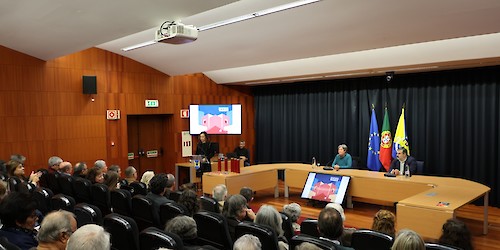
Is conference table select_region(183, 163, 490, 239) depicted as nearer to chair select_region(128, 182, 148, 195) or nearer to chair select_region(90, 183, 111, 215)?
chair select_region(128, 182, 148, 195)

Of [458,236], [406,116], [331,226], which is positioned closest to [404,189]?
[406,116]

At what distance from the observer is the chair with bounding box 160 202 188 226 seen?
12.4ft

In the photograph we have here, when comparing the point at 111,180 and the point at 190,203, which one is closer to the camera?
the point at 190,203

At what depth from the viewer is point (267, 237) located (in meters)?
2.97

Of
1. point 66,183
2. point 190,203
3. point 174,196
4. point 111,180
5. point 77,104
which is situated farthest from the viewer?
point 77,104

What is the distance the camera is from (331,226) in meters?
3.10

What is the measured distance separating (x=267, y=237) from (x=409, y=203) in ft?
9.30

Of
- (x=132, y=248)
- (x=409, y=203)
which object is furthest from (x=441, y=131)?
(x=132, y=248)

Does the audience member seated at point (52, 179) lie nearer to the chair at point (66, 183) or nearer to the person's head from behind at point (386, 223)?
the chair at point (66, 183)

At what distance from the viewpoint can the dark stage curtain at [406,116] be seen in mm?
7746

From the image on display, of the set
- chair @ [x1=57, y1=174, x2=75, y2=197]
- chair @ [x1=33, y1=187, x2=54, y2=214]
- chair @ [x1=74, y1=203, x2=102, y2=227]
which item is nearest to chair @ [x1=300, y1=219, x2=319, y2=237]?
chair @ [x1=74, y1=203, x2=102, y2=227]

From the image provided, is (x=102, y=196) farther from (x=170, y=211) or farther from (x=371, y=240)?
(x=371, y=240)

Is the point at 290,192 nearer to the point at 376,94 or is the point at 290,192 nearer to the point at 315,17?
the point at 376,94

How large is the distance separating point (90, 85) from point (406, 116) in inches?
266
